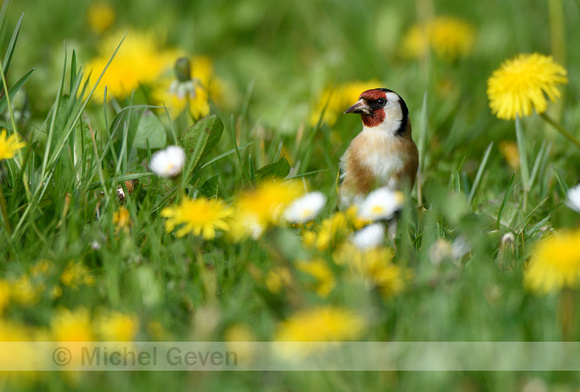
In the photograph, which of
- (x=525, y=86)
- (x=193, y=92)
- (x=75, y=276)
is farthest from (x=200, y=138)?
(x=525, y=86)

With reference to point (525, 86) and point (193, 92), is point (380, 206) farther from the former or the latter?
point (193, 92)

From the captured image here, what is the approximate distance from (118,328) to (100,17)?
3.92 meters

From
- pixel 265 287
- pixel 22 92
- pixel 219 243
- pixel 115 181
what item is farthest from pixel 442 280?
pixel 22 92

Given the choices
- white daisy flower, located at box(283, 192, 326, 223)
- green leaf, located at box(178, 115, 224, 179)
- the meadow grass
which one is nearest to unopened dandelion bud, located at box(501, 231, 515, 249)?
the meadow grass

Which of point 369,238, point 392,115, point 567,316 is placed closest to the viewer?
point 567,316

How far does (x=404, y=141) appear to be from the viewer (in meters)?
3.05

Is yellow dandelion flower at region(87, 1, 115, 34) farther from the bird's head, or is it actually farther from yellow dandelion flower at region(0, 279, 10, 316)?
yellow dandelion flower at region(0, 279, 10, 316)

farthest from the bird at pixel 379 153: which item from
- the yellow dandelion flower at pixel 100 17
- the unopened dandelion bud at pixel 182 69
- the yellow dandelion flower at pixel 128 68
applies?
the yellow dandelion flower at pixel 100 17

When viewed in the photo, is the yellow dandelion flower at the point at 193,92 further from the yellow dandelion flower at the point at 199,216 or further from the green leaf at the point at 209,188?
the yellow dandelion flower at the point at 199,216

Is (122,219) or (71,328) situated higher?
(122,219)

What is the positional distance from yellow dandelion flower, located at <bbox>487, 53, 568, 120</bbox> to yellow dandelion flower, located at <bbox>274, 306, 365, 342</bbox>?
1.47 m

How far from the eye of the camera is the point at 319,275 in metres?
1.94

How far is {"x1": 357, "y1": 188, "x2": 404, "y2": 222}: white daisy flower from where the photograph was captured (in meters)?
2.21

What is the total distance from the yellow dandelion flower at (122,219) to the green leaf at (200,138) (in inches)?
13.5
